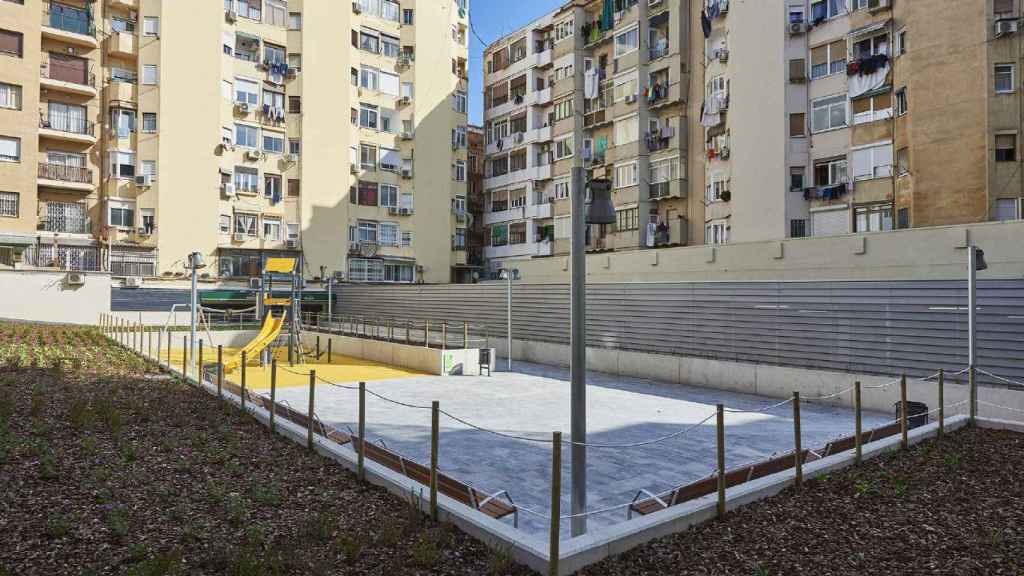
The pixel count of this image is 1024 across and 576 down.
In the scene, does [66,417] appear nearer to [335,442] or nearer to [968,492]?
[335,442]

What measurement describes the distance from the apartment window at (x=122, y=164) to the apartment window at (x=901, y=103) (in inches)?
1555

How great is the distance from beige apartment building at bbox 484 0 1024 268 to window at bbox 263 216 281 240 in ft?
55.6

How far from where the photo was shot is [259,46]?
1663 inches

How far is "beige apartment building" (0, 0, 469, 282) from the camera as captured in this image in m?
36.5

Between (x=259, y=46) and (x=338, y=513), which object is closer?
(x=338, y=513)

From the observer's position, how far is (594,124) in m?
42.3

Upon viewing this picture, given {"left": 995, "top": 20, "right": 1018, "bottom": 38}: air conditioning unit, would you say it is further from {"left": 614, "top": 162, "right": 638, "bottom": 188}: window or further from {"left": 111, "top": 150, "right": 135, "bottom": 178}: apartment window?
{"left": 111, "top": 150, "right": 135, "bottom": 178}: apartment window

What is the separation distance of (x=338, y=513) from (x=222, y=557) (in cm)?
134

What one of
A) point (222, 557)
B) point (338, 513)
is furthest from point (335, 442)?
point (222, 557)

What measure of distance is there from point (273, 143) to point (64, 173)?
11.6m

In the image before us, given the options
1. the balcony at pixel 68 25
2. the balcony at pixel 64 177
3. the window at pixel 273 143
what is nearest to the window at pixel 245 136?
the window at pixel 273 143

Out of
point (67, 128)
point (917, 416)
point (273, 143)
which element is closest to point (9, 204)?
point (67, 128)

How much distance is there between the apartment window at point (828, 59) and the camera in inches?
1156

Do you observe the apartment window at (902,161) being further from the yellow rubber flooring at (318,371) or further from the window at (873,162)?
the yellow rubber flooring at (318,371)
